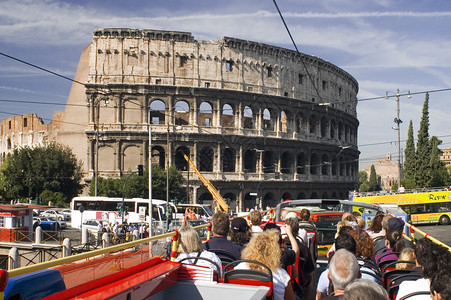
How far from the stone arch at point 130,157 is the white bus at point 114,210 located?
705 cm

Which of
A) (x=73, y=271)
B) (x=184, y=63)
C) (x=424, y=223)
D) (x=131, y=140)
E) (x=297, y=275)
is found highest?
(x=184, y=63)

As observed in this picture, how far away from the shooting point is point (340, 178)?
173 ft

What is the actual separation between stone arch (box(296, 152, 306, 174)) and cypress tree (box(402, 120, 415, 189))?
10.2 meters

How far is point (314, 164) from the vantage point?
163ft

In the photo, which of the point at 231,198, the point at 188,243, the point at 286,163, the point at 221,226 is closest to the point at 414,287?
the point at 188,243

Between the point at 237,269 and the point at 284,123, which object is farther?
the point at 284,123

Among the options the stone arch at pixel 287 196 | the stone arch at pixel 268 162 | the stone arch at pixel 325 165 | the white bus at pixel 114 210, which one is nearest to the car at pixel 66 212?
the white bus at pixel 114 210

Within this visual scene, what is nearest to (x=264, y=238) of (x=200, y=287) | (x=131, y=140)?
(x=200, y=287)

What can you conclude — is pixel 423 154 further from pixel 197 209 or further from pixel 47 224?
pixel 47 224

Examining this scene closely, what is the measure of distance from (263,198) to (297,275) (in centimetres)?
3831

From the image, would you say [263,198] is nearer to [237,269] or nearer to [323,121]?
[323,121]

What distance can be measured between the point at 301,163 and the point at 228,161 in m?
8.34

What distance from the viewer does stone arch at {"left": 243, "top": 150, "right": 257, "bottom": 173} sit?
4400 cm

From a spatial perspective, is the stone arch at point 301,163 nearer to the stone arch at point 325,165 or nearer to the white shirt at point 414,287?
the stone arch at point 325,165
